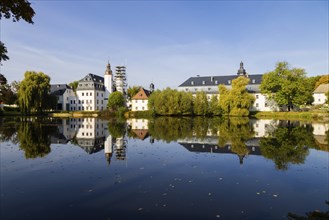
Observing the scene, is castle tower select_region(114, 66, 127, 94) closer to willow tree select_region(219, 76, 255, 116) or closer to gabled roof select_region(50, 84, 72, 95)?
gabled roof select_region(50, 84, 72, 95)

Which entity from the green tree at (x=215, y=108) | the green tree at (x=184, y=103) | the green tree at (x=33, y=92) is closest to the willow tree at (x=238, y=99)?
the green tree at (x=215, y=108)

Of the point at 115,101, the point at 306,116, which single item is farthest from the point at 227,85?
the point at 115,101

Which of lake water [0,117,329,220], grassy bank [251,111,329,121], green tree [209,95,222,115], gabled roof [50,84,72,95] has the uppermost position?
gabled roof [50,84,72,95]

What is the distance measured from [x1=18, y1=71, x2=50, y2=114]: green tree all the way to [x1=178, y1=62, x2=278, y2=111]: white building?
39.3 metres

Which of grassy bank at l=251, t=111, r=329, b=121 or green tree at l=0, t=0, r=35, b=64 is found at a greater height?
green tree at l=0, t=0, r=35, b=64

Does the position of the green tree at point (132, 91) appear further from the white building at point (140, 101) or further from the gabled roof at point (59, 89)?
the gabled roof at point (59, 89)

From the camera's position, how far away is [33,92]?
5653 centimetres

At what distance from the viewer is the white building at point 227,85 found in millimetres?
72500

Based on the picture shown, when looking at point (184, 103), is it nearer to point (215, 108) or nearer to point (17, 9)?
point (215, 108)

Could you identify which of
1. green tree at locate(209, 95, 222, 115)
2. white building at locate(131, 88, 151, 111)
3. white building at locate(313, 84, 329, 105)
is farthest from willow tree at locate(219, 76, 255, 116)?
white building at locate(313, 84, 329, 105)

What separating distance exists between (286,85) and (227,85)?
21.7m

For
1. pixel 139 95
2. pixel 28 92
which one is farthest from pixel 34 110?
pixel 139 95

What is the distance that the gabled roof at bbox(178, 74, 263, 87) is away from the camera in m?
76.2

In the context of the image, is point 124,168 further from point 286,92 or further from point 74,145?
point 286,92
